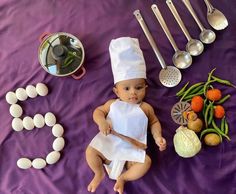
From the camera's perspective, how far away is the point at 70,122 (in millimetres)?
1084

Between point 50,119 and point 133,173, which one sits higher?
point 50,119

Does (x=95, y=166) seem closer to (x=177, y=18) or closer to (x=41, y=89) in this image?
(x=41, y=89)

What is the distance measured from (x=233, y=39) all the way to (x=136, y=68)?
0.35 m

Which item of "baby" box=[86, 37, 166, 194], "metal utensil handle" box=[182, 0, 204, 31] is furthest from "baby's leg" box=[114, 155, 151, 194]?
"metal utensil handle" box=[182, 0, 204, 31]

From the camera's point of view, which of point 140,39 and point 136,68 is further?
point 140,39

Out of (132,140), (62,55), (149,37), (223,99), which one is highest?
(62,55)

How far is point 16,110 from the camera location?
3.53 feet

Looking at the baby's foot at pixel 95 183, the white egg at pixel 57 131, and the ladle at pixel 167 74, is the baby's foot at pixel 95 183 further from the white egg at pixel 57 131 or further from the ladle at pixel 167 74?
the ladle at pixel 167 74

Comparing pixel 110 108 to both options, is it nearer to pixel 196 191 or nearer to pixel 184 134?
pixel 184 134

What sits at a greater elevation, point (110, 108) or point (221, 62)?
point (110, 108)

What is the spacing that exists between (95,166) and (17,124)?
10.4 inches

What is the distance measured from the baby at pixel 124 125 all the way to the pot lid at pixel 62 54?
140 millimetres

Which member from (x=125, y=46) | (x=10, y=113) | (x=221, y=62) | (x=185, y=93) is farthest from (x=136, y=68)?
(x=10, y=113)

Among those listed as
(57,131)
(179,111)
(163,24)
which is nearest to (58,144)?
(57,131)
